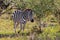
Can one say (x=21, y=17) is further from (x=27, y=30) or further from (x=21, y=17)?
(x=27, y=30)

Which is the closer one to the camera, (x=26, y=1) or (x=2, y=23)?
(x=26, y=1)

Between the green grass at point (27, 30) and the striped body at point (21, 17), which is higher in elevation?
the striped body at point (21, 17)

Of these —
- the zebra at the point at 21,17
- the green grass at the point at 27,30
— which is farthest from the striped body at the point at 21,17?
the green grass at the point at 27,30

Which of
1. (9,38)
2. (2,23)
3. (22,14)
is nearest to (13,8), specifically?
(2,23)

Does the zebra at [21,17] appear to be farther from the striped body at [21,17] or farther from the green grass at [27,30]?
the green grass at [27,30]

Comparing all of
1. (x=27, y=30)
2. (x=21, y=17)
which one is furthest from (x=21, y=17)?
(x=27, y=30)

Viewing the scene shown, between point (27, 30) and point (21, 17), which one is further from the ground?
point (21, 17)

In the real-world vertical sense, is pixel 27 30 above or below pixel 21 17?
below

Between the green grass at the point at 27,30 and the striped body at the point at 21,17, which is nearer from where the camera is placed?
the green grass at the point at 27,30

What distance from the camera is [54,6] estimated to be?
36.6ft

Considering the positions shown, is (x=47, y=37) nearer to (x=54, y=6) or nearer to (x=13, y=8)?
(x=54, y=6)

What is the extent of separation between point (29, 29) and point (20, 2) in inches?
60.0

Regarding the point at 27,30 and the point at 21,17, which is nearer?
the point at 27,30

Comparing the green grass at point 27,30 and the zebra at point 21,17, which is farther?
the zebra at point 21,17
